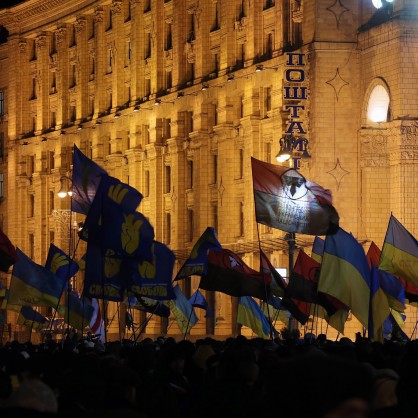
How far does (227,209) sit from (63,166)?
71.3 ft

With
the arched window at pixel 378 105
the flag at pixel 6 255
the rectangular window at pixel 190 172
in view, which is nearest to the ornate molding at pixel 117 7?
the rectangular window at pixel 190 172

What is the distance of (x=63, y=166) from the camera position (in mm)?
88188

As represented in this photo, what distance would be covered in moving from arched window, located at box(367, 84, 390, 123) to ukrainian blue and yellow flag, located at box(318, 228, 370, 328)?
1367 inches

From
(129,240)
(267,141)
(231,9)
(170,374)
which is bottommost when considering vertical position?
(170,374)

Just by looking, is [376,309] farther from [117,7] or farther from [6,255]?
[117,7]

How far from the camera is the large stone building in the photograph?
58.8 m

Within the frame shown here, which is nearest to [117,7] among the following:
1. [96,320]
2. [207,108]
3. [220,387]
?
[207,108]

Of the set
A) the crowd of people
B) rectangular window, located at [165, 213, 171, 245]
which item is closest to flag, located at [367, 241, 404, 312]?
the crowd of people

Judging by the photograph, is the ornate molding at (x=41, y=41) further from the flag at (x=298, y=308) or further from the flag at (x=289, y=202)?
the flag at (x=289, y=202)

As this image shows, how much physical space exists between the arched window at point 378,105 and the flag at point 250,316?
83.2 ft

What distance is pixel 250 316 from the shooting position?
112ft

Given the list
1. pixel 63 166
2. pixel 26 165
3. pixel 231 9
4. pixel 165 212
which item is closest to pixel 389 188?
pixel 231 9

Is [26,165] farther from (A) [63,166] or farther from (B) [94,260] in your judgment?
(B) [94,260]

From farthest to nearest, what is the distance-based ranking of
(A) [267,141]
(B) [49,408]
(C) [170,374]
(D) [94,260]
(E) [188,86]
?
(E) [188,86] → (A) [267,141] → (D) [94,260] → (C) [170,374] → (B) [49,408]
